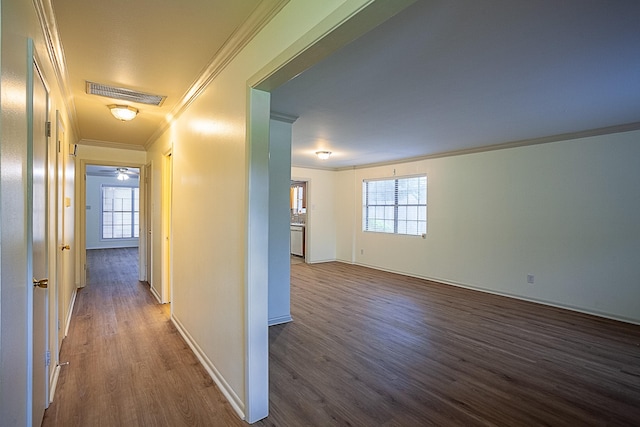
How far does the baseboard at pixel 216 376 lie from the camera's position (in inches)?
79.2

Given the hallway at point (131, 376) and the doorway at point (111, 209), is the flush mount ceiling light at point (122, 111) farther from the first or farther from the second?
the doorway at point (111, 209)

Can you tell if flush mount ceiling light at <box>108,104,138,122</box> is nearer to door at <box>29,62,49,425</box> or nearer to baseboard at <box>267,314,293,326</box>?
door at <box>29,62,49,425</box>

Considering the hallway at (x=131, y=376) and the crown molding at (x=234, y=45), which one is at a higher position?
the crown molding at (x=234, y=45)

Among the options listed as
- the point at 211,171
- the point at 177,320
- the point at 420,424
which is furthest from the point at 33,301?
the point at 420,424

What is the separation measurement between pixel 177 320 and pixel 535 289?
15.7ft

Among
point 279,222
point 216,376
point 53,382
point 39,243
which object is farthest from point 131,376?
point 279,222

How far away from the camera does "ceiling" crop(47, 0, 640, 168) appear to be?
171 cm

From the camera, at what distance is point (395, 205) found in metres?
6.60

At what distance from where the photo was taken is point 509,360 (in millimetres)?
2766

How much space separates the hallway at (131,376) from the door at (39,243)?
0.27 m

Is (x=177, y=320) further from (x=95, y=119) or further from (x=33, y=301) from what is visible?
A: (x=95, y=119)

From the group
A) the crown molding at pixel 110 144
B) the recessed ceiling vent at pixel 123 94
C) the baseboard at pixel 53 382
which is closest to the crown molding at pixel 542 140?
the recessed ceiling vent at pixel 123 94

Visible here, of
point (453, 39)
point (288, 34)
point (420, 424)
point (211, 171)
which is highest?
point (453, 39)

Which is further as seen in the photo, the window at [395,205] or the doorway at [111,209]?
the doorway at [111,209]
